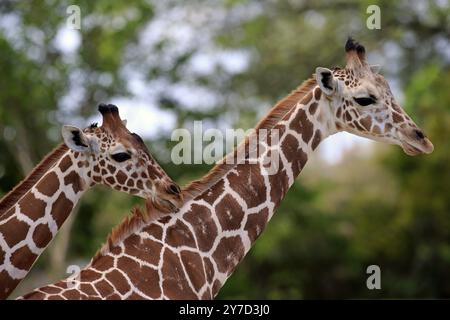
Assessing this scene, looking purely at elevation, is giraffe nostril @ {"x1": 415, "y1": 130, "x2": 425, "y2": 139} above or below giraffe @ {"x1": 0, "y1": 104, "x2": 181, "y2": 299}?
above

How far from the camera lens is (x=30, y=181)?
23.5 ft

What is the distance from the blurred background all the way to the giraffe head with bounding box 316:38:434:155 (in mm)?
7950

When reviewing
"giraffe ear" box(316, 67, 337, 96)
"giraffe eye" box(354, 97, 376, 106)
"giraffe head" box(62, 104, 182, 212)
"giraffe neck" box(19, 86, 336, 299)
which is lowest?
"giraffe neck" box(19, 86, 336, 299)

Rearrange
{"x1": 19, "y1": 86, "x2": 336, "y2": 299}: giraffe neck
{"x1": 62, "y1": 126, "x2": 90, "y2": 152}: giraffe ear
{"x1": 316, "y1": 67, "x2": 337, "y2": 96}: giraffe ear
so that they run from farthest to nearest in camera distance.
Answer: {"x1": 316, "y1": 67, "x2": 337, "y2": 96}: giraffe ear → {"x1": 62, "y1": 126, "x2": 90, "y2": 152}: giraffe ear → {"x1": 19, "y1": 86, "x2": 336, "y2": 299}: giraffe neck

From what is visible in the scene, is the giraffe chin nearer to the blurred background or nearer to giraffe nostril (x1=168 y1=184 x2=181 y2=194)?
giraffe nostril (x1=168 y1=184 x2=181 y2=194)

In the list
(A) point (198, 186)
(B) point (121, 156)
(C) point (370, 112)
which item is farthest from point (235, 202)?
(C) point (370, 112)

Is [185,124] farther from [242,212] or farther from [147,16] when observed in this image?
[242,212]

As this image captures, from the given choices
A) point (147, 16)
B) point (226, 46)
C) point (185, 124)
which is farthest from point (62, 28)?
point (226, 46)

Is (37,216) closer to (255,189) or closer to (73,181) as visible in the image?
(73,181)

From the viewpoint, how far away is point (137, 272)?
634cm

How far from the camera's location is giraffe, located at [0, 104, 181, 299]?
6.87 metres

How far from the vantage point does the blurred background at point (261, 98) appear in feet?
58.6

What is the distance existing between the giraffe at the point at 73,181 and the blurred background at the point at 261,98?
26.5 feet

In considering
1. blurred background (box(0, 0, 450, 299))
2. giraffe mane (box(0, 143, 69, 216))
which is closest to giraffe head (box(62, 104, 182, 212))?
giraffe mane (box(0, 143, 69, 216))
